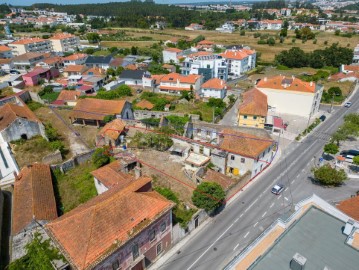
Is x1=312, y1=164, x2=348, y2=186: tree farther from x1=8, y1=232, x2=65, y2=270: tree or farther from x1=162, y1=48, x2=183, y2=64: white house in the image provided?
x1=162, y1=48, x2=183, y2=64: white house

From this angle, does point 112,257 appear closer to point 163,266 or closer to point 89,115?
point 163,266

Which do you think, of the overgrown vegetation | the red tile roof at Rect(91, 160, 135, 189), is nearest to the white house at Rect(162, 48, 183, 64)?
the red tile roof at Rect(91, 160, 135, 189)

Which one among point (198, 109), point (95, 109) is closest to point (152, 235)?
point (95, 109)

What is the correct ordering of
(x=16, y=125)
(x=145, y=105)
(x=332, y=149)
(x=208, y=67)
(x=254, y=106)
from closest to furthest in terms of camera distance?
(x=332, y=149) → (x=16, y=125) → (x=254, y=106) → (x=145, y=105) → (x=208, y=67)

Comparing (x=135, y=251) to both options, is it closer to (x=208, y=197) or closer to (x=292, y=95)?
(x=208, y=197)

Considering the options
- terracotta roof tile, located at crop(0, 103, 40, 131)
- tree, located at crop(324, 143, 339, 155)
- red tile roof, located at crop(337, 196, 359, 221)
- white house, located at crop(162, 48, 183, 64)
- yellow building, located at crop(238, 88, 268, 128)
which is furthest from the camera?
white house, located at crop(162, 48, 183, 64)

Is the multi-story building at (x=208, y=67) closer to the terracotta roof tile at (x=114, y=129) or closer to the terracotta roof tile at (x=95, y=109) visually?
the terracotta roof tile at (x=95, y=109)

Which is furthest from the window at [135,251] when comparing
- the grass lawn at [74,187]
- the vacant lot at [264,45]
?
the vacant lot at [264,45]
